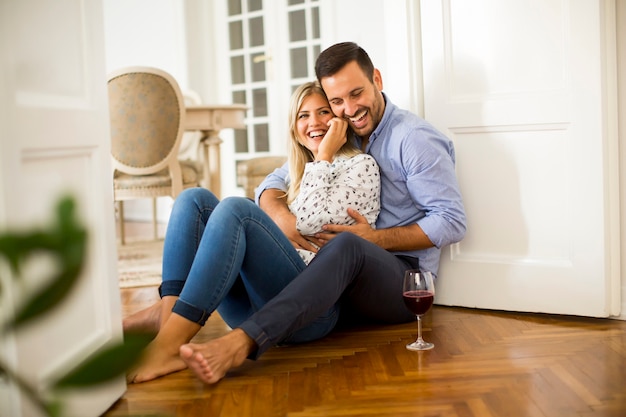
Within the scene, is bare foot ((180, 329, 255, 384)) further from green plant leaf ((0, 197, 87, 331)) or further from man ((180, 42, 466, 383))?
green plant leaf ((0, 197, 87, 331))

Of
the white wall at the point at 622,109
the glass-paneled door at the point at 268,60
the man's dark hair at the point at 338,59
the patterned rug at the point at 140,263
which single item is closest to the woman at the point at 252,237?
the man's dark hair at the point at 338,59

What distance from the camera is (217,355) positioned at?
6.08 ft

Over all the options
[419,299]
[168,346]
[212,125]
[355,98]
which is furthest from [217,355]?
[212,125]

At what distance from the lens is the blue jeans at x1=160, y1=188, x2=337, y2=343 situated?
1.99 meters

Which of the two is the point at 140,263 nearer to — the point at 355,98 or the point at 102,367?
the point at 355,98

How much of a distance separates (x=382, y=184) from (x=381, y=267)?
0.42 metres

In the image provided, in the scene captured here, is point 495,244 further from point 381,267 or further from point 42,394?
point 42,394

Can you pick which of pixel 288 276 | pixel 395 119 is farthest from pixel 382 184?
pixel 288 276

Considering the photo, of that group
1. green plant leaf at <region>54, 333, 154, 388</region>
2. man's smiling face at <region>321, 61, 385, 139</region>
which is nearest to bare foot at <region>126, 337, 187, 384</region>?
man's smiling face at <region>321, 61, 385, 139</region>

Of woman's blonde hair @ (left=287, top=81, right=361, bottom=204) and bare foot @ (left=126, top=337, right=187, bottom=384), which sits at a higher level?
woman's blonde hair @ (left=287, top=81, right=361, bottom=204)

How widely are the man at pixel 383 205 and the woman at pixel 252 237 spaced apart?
6 cm

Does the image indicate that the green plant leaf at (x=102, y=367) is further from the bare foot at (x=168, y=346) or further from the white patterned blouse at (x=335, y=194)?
the white patterned blouse at (x=335, y=194)

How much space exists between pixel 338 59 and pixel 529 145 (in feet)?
2.48

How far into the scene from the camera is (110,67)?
6.89 m
